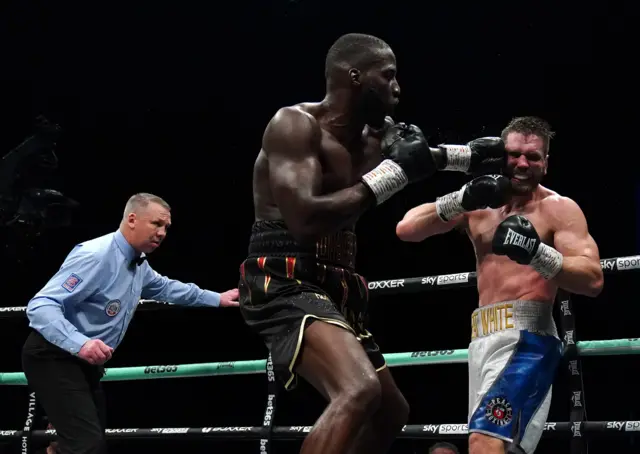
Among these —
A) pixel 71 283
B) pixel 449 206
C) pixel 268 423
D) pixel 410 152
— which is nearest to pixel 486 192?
pixel 449 206

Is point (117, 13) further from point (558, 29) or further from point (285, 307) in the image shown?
point (285, 307)

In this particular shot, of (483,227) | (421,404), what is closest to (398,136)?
(483,227)

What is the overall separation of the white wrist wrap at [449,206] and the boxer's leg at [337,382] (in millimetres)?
816

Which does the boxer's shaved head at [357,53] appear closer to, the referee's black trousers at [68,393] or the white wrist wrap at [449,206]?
the white wrist wrap at [449,206]

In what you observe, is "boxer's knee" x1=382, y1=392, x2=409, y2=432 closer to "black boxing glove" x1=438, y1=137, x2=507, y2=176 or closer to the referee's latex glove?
"black boxing glove" x1=438, y1=137, x2=507, y2=176

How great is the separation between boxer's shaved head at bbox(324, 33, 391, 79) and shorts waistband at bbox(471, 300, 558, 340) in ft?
3.01

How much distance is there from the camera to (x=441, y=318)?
279 inches

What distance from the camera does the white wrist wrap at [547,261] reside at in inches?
101

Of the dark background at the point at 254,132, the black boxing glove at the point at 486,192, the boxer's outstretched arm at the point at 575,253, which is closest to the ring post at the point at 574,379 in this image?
the boxer's outstretched arm at the point at 575,253

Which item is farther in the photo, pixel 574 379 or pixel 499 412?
pixel 574 379

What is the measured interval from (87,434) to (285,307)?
4.25 feet

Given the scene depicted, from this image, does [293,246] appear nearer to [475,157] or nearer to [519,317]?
[475,157]

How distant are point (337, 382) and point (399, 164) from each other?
0.55 meters

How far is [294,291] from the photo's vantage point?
2.09 meters
